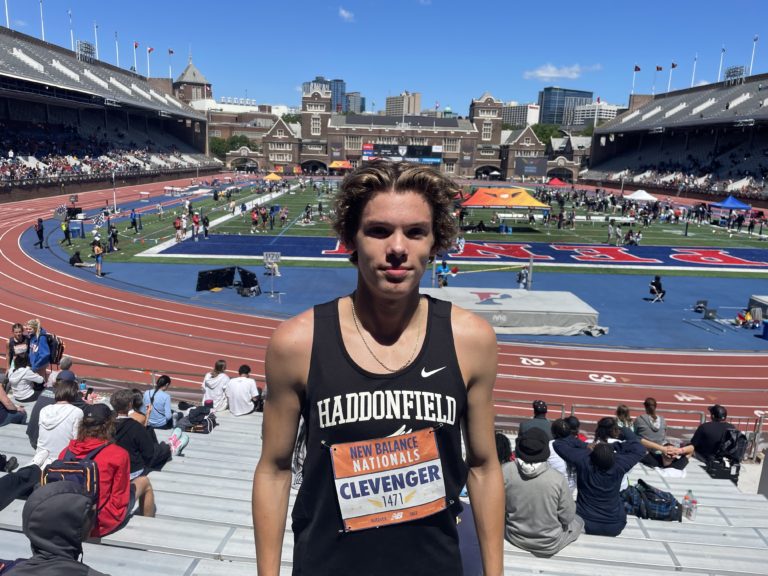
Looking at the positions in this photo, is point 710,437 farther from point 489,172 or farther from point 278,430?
point 489,172

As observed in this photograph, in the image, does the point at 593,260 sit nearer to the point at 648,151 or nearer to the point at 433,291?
the point at 433,291

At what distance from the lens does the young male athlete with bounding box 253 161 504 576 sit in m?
1.92

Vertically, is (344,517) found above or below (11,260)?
above

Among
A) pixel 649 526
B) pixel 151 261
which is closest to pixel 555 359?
pixel 649 526

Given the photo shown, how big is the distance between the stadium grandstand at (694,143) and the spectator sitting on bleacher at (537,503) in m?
63.0

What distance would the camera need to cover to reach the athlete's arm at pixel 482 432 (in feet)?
6.64

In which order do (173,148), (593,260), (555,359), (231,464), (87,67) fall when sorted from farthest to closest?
1. (173,148)
2. (87,67)
3. (593,260)
4. (555,359)
5. (231,464)

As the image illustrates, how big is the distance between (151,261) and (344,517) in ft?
89.4

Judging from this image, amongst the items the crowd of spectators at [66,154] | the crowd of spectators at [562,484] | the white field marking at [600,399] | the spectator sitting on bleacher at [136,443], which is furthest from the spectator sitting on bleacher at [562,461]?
the crowd of spectators at [66,154]

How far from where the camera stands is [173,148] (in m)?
88.1

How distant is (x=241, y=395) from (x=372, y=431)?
873 centimetres

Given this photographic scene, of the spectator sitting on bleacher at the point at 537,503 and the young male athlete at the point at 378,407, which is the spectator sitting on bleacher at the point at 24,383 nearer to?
the spectator sitting on bleacher at the point at 537,503

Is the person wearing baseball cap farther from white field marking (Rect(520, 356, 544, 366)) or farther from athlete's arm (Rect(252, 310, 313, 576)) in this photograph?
athlete's arm (Rect(252, 310, 313, 576))

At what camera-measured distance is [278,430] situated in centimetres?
196
